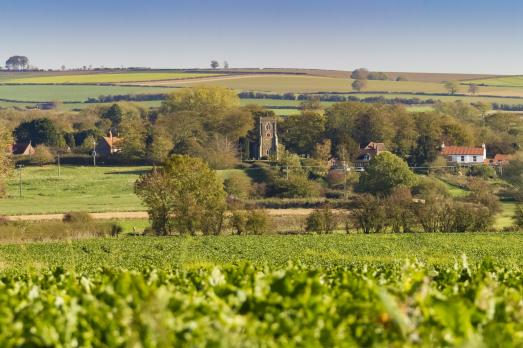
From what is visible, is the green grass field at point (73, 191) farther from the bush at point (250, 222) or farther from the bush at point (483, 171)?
the bush at point (483, 171)

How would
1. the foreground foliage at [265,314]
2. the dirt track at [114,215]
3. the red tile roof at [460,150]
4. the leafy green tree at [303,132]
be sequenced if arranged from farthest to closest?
the leafy green tree at [303,132] < the red tile roof at [460,150] < the dirt track at [114,215] < the foreground foliage at [265,314]

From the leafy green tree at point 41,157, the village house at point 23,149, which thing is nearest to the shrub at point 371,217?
the leafy green tree at point 41,157

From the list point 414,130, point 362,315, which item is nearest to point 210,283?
point 362,315

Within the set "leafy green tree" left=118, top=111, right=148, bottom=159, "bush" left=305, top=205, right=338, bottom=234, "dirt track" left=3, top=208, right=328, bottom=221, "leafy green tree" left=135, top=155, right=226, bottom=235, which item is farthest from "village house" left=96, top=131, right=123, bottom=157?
"bush" left=305, top=205, right=338, bottom=234

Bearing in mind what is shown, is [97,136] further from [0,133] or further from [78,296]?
[78,296]

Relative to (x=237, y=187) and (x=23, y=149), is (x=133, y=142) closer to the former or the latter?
(x=23, y=149)

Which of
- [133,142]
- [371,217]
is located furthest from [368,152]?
[371,217]

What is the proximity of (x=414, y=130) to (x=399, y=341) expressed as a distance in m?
130

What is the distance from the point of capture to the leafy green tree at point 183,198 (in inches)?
2835

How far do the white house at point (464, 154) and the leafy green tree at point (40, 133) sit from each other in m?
58.3

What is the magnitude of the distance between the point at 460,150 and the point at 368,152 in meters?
12.7

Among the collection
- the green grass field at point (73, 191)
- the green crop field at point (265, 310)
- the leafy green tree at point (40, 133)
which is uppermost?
the green crop field at point (265, 310)

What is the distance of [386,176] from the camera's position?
4092 inches

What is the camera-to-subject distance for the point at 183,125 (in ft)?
469
